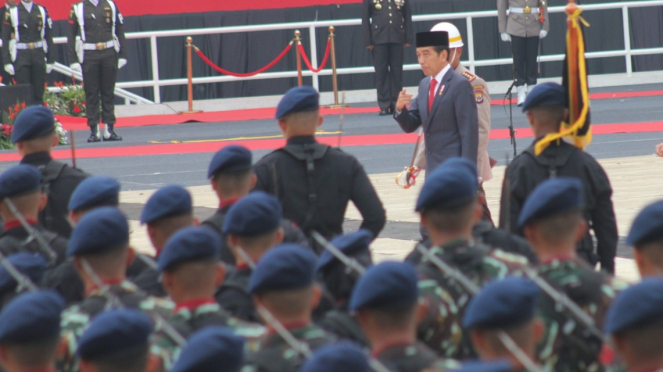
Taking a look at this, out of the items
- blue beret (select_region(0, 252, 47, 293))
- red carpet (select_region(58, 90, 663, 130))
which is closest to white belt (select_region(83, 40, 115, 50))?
red carpet (select_region(58, 90, 663, 130))

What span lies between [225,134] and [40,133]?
11.2m

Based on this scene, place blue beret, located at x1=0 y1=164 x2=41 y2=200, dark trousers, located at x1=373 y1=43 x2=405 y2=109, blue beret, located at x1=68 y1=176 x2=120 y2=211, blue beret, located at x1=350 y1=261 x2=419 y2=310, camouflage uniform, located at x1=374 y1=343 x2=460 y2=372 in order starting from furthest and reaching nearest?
dark trousers, located at x1=373 y1=43 x2=405 y2=109
blue beret, located at x1=0 y1=164 x2=41 y2=200
blue beret, located at x1=68 y1=176 x2=120 y2=211
blue beret, located at x1=350 y1=261 x2=419 y2=310
camouflage uniform, located at x1=374 y1=343 x2=460 y2=372

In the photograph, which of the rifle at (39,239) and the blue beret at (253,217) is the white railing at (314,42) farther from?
the blue beret at (253,217)

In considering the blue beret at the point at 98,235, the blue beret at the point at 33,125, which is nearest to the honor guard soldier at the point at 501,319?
the blue beret at the point at 98,235

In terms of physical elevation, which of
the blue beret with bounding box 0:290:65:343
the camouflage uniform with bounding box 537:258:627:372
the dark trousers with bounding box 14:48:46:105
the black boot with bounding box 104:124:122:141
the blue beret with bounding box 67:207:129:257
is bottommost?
the camouflage uniform with bounding box 537:258:627:372

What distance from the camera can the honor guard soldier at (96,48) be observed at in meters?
16.5

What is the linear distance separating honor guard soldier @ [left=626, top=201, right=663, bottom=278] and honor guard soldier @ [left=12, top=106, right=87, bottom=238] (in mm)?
3205

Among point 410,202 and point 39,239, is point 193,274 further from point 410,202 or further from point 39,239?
point 410,202

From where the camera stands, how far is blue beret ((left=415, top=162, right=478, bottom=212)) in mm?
4141

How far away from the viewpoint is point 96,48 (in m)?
16.6

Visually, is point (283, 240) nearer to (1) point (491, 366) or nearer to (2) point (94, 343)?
(2) point (94, 343)

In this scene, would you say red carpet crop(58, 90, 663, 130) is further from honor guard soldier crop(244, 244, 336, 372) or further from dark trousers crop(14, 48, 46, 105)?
honor guard soldier crop(244, 244, 336, 372)

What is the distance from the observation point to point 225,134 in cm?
1739

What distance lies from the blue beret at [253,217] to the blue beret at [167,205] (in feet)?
1.27
